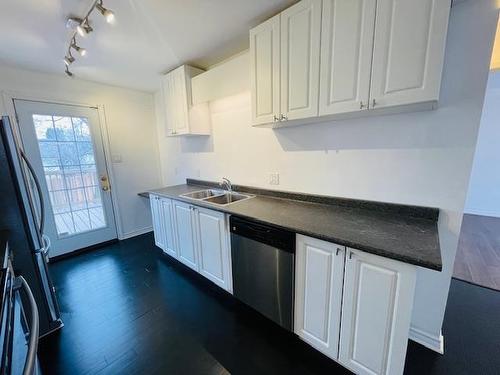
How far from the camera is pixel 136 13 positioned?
1644 millimetres

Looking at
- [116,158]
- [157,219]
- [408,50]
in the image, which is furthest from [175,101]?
[408,50]

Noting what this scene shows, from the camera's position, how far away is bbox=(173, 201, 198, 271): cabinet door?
2.25 metres

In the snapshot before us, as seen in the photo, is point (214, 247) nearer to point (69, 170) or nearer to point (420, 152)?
point (420, 152)

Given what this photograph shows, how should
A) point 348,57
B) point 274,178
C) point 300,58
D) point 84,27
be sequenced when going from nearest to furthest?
point 348,57 → point 300,58 → point 84,27 → point 274,178

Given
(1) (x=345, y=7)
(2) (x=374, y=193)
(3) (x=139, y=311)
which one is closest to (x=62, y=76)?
(3) (x=139, y=311)

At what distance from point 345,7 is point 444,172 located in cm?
119

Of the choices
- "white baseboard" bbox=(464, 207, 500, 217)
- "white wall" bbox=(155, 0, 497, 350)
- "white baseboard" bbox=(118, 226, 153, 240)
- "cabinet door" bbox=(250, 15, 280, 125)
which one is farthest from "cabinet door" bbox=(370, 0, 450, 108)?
"white baseboard" bbox=(464, 207, 500, 217)

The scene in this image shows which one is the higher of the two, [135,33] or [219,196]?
[135,33]

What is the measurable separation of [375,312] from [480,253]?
2683 millimetres

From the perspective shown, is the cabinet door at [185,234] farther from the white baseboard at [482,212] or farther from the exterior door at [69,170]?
the white baseboard at [482,212]

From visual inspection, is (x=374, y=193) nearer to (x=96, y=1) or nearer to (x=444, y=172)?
(x=444, y=172)

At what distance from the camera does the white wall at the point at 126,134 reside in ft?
9.04

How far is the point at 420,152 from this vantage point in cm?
141

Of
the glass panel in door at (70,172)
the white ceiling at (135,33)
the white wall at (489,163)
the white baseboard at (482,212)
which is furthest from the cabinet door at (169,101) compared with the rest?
the white baseboard at (482,212)
